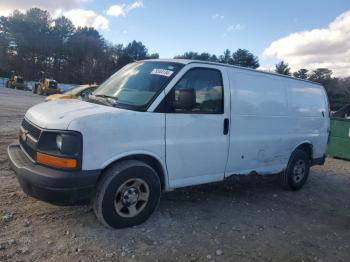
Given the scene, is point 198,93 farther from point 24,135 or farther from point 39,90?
point 39,90

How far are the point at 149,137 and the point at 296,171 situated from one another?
3.85 m

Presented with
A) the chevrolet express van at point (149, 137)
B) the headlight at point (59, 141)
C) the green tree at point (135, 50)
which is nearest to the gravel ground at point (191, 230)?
the chevrolet express van at point (149, 137)

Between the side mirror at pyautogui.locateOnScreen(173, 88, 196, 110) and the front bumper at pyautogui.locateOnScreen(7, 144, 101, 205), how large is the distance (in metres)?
1.36

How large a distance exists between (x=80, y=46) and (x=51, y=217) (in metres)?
75.5

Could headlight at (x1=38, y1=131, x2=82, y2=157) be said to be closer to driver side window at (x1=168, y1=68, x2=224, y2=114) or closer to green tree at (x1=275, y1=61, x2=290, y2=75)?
driver side window at (x1=168, y1=68, x2=224, y2=114)

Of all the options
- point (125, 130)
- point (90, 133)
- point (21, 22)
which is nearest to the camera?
point (90, 133)

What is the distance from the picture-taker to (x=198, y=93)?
500cm

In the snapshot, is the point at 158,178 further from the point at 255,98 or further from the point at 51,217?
the point at 255,98

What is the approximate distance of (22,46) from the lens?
232ft

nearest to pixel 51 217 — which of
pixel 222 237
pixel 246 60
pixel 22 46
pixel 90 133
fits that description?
pixel 90 133

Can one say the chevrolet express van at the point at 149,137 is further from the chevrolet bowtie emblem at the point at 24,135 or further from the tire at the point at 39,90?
the tire at the point at 39,90

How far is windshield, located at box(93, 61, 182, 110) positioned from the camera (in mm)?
4555

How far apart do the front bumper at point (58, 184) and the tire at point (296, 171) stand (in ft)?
13.4

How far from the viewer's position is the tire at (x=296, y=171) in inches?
268
